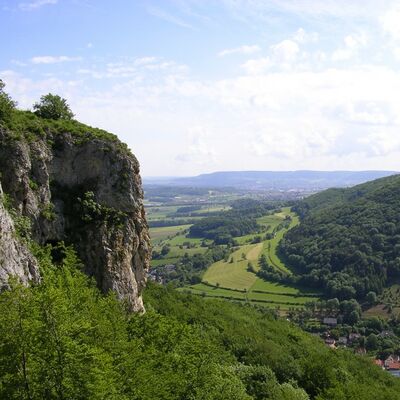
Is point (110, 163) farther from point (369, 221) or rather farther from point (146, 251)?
point (369, 221)

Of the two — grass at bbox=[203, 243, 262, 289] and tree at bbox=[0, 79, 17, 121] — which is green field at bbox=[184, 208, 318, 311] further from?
tree at bbox=[0, 79, 17, 121]

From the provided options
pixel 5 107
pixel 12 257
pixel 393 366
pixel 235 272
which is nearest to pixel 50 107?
pixel 5 107

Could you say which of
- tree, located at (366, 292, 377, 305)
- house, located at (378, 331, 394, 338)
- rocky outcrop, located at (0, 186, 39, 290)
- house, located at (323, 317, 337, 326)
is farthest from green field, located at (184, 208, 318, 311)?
rocky outcrop, located at (0, 186, 39, 290)

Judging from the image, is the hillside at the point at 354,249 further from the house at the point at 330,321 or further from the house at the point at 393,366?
the house at the point at 393,366

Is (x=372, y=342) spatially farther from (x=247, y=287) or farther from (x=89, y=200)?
(x=89, y=200)

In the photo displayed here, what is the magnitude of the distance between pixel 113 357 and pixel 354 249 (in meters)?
144

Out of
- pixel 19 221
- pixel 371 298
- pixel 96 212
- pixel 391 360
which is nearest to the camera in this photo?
pixel 19 221

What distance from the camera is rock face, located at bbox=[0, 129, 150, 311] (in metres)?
36.1

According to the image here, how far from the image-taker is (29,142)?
118 feet

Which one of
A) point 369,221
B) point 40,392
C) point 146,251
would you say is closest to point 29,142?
point 146,251

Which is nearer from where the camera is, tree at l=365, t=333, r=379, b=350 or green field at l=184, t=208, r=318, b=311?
tree at l=365, t=333, r=379, b=350

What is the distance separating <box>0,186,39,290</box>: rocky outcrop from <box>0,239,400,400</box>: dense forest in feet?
3.92

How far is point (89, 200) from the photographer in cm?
3981

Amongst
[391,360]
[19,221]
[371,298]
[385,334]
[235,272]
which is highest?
[19,221]
